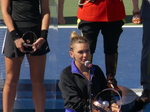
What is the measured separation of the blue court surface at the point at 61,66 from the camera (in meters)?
4.59

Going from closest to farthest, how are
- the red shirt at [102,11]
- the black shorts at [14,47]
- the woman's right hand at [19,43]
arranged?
the woman's right hand at [19,43] → the black shorts at [14,47] → the red shirt at [102,11]

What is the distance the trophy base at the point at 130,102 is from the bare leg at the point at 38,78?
0.88 meters

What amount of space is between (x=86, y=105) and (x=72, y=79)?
0.26 meters

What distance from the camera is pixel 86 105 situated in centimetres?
334

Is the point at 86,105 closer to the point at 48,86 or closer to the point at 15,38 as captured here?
the point at 15,38

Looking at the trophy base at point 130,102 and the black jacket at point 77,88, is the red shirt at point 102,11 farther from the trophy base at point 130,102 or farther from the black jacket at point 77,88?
the black jacket at point 77,88

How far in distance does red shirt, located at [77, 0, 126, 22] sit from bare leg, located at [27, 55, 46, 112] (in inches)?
27.0

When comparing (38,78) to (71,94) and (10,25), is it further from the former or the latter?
(71,94)

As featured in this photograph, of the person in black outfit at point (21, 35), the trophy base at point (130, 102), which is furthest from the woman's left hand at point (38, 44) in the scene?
the trophy base at point (130, 102)

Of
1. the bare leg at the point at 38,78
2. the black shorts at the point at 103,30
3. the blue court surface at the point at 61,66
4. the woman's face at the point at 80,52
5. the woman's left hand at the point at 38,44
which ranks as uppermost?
the woman's face at the point at 80,52

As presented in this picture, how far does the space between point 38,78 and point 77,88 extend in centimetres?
79

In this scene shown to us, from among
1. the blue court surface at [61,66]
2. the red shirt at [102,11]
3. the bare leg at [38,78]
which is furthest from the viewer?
the blue court surface at [61,66]

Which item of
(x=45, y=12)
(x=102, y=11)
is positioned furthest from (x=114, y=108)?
(x=102, y=11)

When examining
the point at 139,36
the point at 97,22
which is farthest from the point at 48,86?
the point at 139,36
